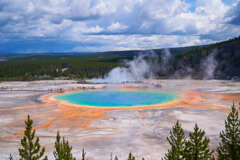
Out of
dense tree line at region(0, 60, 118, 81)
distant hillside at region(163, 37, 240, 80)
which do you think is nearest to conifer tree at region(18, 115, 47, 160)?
distant hillside at region(163, 37, 240, 80)

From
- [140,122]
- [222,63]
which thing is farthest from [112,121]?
[222,63]

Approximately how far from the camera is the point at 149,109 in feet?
90.3

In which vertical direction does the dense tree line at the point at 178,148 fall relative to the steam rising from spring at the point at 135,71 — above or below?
below

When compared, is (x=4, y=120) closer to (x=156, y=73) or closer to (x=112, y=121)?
(x=112, y=121)

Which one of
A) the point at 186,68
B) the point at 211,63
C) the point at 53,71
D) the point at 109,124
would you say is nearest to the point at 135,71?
the point at 186,68

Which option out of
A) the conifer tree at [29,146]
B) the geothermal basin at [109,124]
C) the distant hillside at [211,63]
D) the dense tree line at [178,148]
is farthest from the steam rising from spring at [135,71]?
the conifer tree at [29,146]

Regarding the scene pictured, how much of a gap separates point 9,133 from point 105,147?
8.65 m

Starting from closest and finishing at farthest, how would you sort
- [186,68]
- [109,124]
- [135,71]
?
[109,124], [186,68], [135,71]

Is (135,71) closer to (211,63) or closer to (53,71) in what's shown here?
(211,63)

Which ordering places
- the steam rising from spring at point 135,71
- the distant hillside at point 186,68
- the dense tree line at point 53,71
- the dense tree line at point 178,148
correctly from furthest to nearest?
1. the dense tree line at point 53,71
2. the steam rising from spring at point 135,71
3. the distant hillside at point 186,68
4. the dense tree line at point 178,148

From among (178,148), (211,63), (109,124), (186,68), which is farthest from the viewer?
(186,68)

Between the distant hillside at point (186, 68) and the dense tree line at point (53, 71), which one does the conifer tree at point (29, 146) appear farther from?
the dense tree line at point (53, 71)

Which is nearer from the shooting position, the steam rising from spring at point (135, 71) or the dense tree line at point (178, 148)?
the dense tree line at point (178, 148)

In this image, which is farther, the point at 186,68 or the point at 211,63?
the point at 186,68
